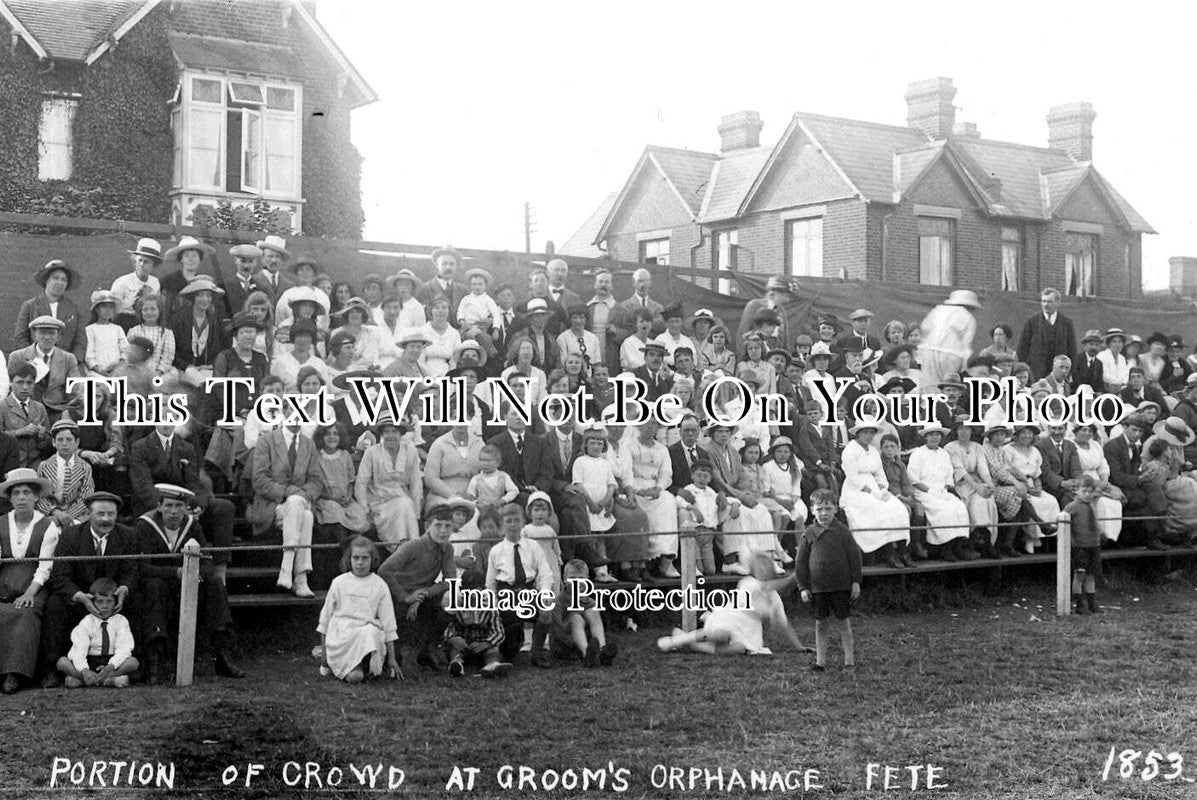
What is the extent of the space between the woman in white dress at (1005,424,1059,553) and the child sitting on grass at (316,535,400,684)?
221 inches

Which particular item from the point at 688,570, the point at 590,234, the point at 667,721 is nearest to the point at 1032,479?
the point at 688,570

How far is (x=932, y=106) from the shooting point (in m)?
23.5

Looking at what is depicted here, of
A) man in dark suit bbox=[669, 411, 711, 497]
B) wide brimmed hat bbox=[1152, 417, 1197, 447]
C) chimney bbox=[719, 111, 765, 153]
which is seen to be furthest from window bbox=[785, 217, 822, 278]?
man in dark suit bbox=[669, 411, 711, 497]

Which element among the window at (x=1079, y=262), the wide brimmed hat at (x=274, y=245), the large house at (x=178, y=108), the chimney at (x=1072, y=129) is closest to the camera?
the wide brimmed hat at (x=274, y=245)

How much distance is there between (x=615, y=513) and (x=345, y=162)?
31.1 feet

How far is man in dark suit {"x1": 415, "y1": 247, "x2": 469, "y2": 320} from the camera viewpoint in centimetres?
987

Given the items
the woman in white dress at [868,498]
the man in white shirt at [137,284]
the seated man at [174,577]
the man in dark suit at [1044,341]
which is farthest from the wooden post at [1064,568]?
the man in white shirt at [137,284]

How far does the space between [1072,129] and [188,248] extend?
66.5ft

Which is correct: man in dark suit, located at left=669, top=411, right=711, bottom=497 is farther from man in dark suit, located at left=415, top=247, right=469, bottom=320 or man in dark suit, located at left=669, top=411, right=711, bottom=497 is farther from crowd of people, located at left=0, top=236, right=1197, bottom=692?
man in dark suit, located at left=415, top=247, right=469, bottom=320

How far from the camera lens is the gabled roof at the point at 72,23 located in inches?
572

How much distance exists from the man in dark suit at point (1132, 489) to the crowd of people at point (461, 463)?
0.06 feet

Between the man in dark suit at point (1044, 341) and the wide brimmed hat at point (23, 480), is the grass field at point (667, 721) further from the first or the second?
the man in dark suit at point (1044, 341)

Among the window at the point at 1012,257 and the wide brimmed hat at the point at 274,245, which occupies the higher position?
the window at the point at 1012,257

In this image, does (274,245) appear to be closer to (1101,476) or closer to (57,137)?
(57,137)
